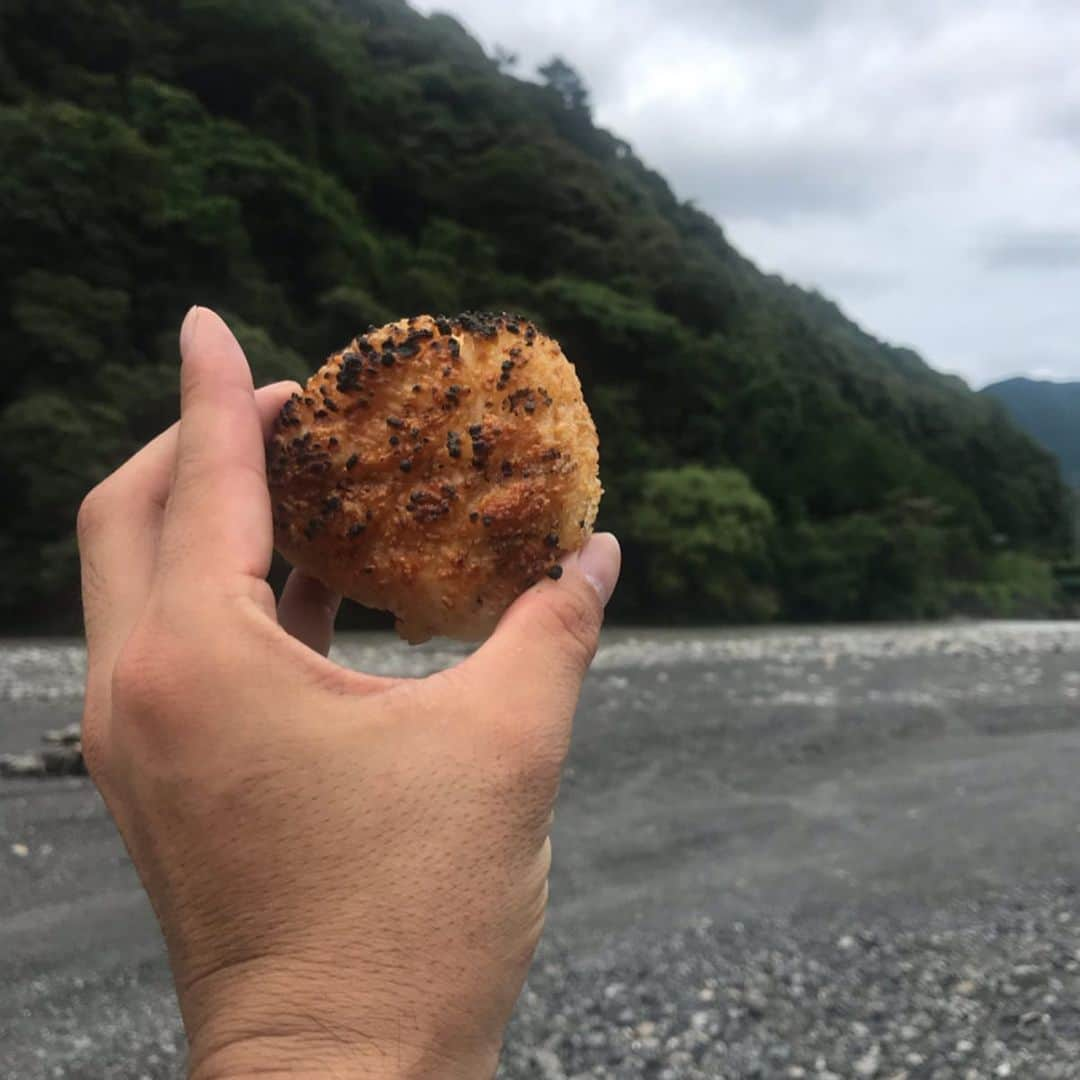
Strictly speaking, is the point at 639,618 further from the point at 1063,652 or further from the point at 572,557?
the point at 572,557

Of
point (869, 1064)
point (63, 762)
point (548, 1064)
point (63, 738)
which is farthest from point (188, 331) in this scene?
point (63, 738)

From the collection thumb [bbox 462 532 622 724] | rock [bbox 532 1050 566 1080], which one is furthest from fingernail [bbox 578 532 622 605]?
rock [bbox 532 1050 566 1080]

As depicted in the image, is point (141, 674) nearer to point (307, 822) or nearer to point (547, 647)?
point (307, 822)

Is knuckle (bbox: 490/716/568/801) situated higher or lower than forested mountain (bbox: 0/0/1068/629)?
lower

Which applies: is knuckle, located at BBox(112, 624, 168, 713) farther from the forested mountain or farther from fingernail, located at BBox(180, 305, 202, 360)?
the forested mountain

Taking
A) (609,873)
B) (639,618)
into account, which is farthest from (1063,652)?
(609,873)

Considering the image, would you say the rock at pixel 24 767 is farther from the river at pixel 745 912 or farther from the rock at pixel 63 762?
the river at pixel 745 912
